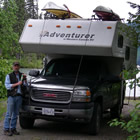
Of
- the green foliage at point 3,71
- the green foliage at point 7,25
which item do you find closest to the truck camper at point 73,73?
the green foliage at point 3,71

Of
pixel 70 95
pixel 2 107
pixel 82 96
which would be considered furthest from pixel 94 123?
pixel 2 107

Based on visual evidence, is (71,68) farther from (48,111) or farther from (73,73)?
(48,111)

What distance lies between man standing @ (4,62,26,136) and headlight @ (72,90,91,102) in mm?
1283

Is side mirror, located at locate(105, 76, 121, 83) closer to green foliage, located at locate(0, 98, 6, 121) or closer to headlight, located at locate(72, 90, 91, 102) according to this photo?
headlight, located at locate(72, 90, 91, 102)

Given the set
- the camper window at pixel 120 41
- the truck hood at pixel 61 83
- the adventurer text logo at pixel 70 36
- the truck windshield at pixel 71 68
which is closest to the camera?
the truck hood at pixel 61 83

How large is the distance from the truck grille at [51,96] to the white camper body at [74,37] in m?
1.27

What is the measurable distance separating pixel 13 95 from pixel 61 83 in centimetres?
122

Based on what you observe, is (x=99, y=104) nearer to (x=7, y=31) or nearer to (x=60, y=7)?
(x=60, y=7)

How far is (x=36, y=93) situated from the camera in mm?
7723

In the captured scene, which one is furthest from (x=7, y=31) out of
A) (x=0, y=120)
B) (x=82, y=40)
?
(x=82, y=40)

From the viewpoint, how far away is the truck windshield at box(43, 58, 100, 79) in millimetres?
8617

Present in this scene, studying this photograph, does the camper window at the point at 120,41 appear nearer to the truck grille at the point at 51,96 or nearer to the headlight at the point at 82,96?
the headlight at the point at 82,96

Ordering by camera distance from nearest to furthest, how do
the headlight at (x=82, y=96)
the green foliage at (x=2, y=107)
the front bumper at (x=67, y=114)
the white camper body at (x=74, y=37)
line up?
the front bumper at (x=67, y=114) < the headlight at (x=82, y=96) < the white camper body at (x=74, y=37) < the green foliage at (x=2, y=107)

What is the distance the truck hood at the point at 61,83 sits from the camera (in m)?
7.55
